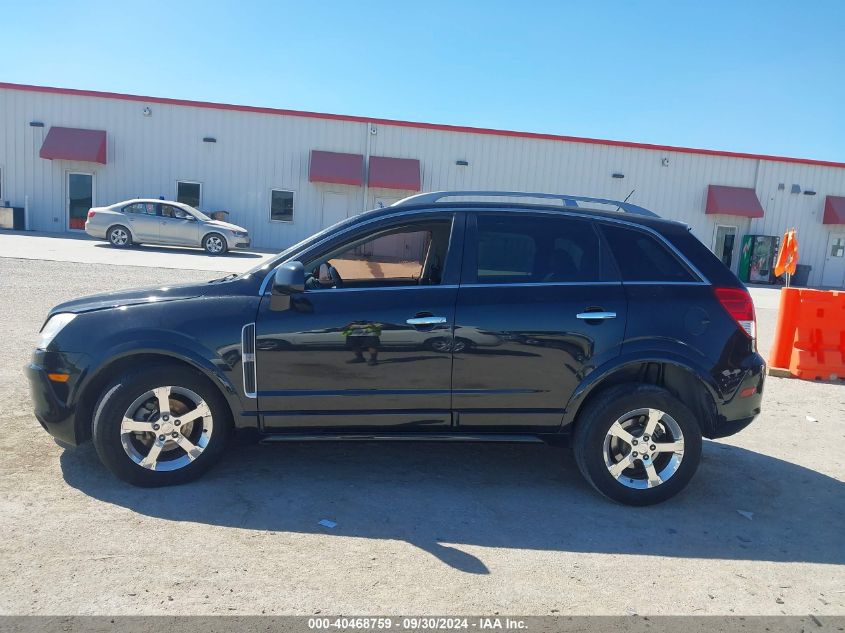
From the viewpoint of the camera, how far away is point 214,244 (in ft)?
69.0

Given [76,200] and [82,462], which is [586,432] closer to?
[82,462]

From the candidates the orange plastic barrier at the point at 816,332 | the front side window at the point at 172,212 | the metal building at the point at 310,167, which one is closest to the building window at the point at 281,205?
the metal building at the point at 310,167

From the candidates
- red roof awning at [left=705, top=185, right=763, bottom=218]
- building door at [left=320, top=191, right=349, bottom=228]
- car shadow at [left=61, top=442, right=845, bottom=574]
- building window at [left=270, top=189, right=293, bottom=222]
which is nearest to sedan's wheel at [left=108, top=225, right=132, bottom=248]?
building window at [left=270, top=189, right=293, bottom=222]

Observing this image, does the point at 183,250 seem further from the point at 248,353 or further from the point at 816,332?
the point at 248,353

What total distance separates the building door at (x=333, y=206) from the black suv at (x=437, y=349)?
22459mm

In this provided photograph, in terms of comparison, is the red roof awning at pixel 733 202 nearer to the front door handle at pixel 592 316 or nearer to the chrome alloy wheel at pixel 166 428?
the front door handle at pixel 592 316

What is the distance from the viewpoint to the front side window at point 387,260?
414 centimetres

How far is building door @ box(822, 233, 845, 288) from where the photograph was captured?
90.6ft

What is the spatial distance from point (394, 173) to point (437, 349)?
883 inches

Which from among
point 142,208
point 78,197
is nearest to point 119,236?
point 142,208

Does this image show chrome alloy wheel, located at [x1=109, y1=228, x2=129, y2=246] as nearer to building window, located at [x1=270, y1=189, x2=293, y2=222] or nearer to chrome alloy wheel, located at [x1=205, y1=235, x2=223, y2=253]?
chrome alloy wheel, located at [x1=205, y1=235, x2=223, y2=253]

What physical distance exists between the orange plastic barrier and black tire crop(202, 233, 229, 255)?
17.0 metres

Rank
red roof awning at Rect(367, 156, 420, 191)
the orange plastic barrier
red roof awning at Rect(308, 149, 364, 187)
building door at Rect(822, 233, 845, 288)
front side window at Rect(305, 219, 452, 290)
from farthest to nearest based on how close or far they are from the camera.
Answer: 1. building door at Rect(822, 233, 845, 288)
2. red roof awning at Rect(367, 156, 420, 191)
3. red roof awning at Rect(308, 149, 364, 187)
4. the orange plastic barrier
5. front side window at Rect(305, 219, 452, 290)

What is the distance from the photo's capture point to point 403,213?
418 centimetres
